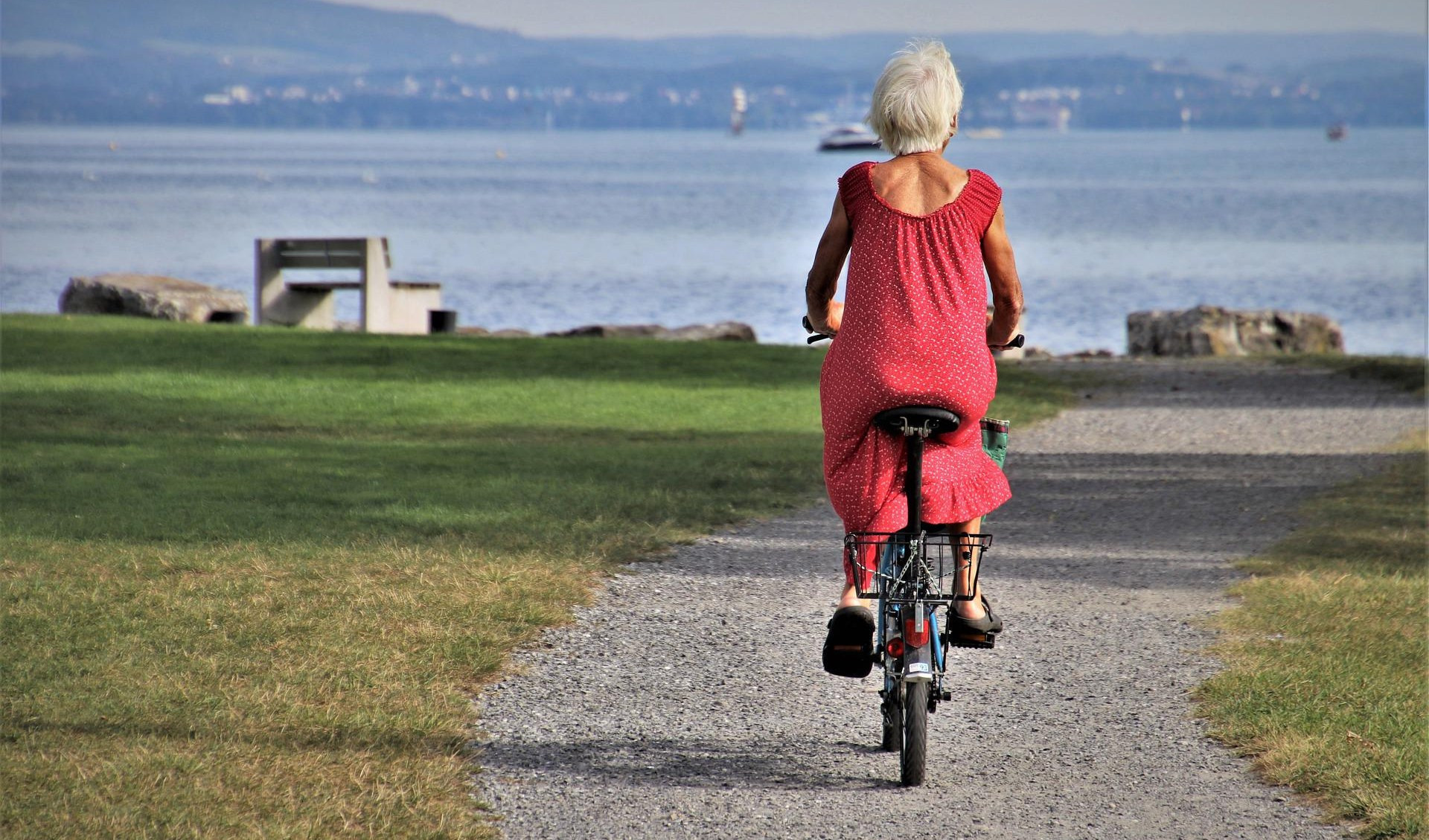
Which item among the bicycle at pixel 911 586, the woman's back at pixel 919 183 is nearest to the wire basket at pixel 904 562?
the bicycle at pixel 911 586

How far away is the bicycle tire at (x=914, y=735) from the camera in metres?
4.33

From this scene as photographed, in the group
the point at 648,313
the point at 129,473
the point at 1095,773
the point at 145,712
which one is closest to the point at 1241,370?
the point at 129,473

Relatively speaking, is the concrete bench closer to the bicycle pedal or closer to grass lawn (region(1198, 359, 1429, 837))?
grass lawn (region(1198, 359, 1429, 837))

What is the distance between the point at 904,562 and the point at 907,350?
598 mm

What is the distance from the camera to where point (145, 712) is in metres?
4.80

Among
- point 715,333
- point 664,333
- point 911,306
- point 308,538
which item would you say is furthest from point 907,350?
point 715,333

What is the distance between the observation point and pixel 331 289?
19047 millimetres

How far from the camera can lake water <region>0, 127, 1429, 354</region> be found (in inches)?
1510

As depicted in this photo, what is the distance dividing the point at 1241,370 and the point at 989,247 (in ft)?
42.6

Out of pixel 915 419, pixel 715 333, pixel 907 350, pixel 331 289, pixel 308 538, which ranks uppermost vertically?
pixel 907 350

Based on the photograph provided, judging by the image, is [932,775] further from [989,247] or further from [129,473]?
[129,473]

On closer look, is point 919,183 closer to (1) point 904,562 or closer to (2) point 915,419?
(2) point 915,419

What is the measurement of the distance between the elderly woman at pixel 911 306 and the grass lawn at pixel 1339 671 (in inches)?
50.3

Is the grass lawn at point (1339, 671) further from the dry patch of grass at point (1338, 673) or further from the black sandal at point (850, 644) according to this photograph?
the black sandal at point (850, 644)
